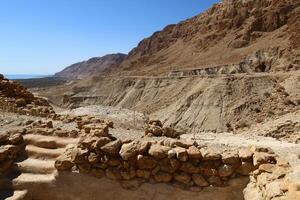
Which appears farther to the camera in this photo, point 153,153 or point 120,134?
point 120,134

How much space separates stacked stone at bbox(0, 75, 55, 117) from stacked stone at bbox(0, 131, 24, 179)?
3.92m

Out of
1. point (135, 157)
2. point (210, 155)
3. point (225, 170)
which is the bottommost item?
point (225, 170)

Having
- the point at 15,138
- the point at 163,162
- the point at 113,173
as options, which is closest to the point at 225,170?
the point at 163,162

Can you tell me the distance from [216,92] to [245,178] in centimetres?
3103

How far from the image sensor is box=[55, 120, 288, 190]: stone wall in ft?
21.4

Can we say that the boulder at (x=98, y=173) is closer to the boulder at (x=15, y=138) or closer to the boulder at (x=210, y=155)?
the boulder at (x=210, y=155)

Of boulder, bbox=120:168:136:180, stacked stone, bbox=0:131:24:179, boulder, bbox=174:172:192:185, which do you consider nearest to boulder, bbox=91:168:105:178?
boulder, bbox=120:168:136:180

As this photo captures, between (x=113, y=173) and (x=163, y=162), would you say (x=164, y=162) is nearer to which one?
(x=163, y=162)

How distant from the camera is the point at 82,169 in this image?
6.95 meters

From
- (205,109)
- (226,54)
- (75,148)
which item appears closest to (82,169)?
(75,148)

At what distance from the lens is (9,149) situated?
24.5ft

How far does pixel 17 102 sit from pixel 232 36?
2533 inches

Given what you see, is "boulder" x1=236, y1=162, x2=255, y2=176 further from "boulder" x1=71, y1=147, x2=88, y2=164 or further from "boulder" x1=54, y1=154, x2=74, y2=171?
"boulder" x1=54, y1=154, x2=74, y2=171

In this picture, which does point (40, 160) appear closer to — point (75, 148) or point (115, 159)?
point (75, 148)
